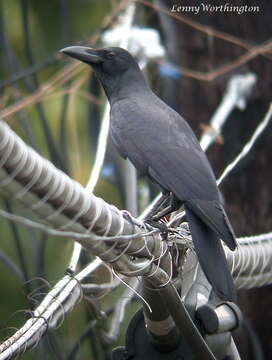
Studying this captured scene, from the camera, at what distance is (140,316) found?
138 inches

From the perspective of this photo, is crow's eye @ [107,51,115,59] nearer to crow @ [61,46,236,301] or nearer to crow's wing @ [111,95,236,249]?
crow @ [61,46,236,301]

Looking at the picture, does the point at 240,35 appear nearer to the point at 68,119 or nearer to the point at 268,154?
the point at 268,154

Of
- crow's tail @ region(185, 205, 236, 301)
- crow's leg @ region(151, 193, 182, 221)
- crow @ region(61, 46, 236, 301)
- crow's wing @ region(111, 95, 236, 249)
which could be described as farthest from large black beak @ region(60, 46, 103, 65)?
crow's tail @ region(185, 205, 236, 301)

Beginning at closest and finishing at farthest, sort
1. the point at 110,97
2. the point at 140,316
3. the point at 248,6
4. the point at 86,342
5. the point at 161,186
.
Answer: the point at 140,316 < the point at 161,186 < the point at 110,97 < the point at 248,6 < the point at 86,342

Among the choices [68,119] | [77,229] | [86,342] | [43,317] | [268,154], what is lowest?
[86,342]

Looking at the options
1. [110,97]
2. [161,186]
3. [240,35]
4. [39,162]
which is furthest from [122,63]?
[39,162]

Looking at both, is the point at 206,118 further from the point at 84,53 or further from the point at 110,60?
the point at 84,53

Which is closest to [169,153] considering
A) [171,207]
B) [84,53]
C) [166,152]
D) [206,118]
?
[166,152]

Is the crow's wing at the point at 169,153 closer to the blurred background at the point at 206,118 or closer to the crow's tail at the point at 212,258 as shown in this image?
the crow's tail at the point at 212,258

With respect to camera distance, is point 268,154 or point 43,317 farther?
point 268,154

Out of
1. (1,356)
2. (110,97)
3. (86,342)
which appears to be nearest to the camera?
(1,356)

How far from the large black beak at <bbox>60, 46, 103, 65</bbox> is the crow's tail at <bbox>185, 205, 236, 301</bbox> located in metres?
1.02

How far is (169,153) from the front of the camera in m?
4.14

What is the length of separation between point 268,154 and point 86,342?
1.74 m
